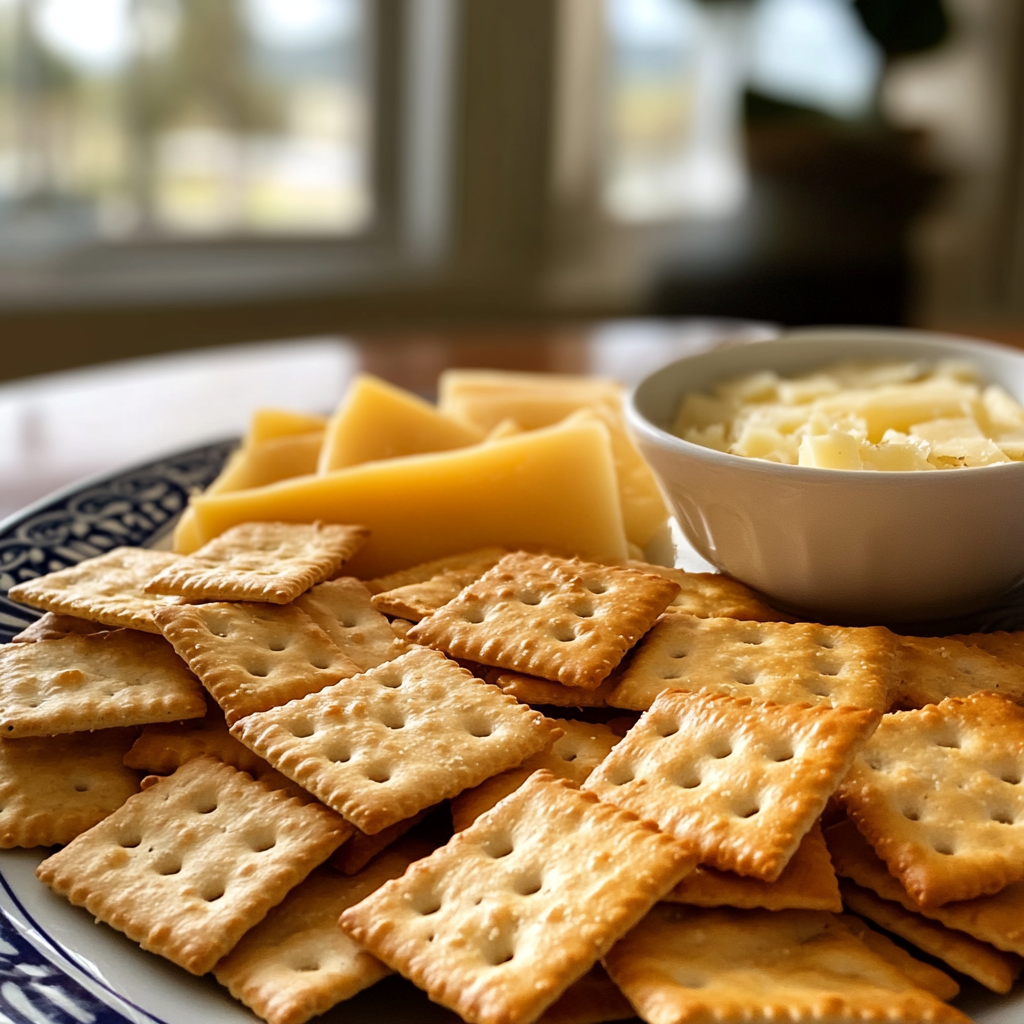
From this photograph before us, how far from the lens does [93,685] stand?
95 cm

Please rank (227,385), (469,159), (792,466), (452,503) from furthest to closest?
(469,159), (227,385), (452,503), (792,466)

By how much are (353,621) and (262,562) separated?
10cm

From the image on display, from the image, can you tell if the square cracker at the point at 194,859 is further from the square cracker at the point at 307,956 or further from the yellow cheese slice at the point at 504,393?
the yellow cheese slice at the point at 504,393

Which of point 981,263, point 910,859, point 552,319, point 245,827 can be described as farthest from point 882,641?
point 981,263

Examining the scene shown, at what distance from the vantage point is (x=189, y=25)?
330 centimetres

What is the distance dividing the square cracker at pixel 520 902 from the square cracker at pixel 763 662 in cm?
17

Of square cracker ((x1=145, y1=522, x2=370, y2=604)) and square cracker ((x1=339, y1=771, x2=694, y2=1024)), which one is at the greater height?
square cracker ((x1=145, y1=522, x2=370, y2=604))

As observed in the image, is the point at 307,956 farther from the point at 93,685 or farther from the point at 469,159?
the point at 469,159

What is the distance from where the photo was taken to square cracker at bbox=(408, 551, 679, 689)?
0.93 metres

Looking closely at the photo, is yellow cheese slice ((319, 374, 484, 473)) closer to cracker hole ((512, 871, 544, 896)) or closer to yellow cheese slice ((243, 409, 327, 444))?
yellow cheese slice ((243, 409, 327, 444))

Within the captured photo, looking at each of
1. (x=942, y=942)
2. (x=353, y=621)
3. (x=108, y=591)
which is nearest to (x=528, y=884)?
(x=942, y=942)

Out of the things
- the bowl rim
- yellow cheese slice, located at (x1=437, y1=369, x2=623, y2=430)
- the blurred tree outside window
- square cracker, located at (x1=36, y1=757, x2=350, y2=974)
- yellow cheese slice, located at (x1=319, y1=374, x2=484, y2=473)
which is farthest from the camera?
the blurred tree outside window

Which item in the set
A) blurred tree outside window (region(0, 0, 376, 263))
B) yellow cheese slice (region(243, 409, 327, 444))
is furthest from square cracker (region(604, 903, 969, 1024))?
blurred tree outside window (region(0, 0, 376, 263))

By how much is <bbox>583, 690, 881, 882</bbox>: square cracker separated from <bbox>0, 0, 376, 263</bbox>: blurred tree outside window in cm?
295
